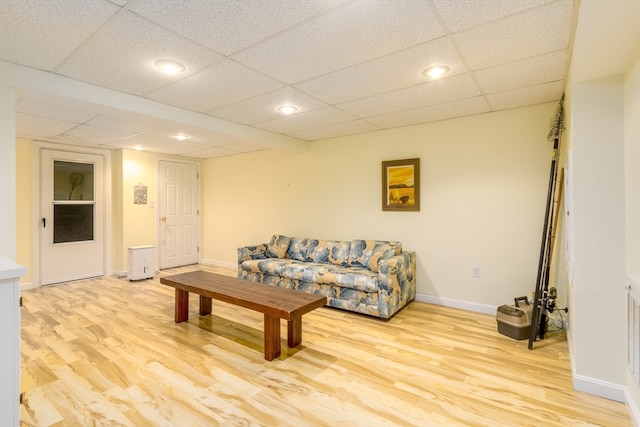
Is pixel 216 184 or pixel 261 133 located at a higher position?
pixel 261 133

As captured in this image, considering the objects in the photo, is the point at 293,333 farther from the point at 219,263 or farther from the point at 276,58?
the point at 219,263

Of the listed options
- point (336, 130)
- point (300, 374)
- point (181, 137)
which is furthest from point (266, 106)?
point (300, 374)

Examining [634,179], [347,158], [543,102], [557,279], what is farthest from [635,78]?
[347,158]

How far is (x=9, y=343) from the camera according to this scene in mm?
→ 1299

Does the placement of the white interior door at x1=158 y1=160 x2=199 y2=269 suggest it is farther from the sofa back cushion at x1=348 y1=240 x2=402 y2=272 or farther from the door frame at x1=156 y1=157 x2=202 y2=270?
the sofa back cushion at x1=348 y1=240 x2=402 y2=272

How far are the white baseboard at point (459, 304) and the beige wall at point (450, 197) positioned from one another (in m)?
0.04

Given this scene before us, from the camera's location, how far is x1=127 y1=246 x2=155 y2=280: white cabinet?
16.3 feet

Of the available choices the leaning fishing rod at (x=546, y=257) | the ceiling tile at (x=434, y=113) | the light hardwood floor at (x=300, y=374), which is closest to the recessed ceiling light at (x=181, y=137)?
the light hardwood floor at (x=300, y=374)

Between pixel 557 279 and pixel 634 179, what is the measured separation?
5.68 feet

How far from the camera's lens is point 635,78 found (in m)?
1.74

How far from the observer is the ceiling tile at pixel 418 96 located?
2.67 m

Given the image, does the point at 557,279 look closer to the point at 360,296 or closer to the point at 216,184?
the point at 360,296

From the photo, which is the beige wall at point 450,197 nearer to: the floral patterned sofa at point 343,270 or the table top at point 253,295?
the floral patterned sofa at point 343,270

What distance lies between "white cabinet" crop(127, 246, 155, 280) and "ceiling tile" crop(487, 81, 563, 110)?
5.29m
